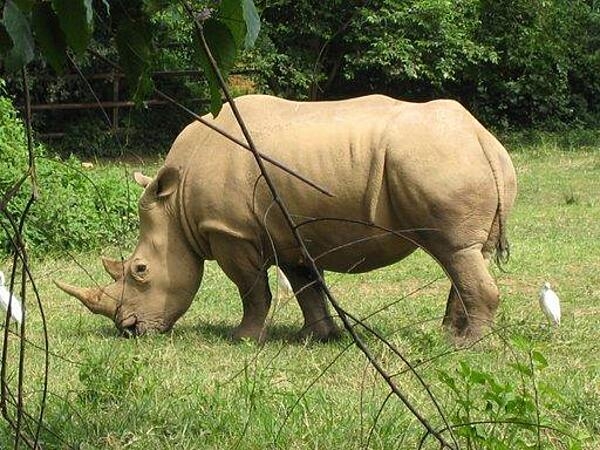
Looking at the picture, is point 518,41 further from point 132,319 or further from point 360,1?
point 132,319

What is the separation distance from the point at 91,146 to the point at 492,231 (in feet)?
44.0

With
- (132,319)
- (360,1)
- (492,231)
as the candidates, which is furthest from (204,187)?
(360,1)

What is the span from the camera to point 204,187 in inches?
272

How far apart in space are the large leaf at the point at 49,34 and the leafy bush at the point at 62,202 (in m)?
7.66

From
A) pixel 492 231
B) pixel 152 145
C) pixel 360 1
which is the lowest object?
pixel 152 145

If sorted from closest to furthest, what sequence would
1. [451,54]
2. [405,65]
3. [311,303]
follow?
1. [311,303]
2. [405,65]
3. [451,54]

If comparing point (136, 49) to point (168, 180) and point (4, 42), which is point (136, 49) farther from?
point (168, 180)

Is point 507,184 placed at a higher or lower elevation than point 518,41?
higher

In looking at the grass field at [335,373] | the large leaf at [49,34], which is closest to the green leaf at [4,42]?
the large leaf at [49,34]

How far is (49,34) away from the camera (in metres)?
2.20

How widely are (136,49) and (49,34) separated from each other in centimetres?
15

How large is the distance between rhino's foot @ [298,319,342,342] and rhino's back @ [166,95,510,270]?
0.43 meters

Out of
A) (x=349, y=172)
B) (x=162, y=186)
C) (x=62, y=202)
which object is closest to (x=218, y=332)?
(x=162, y=186)

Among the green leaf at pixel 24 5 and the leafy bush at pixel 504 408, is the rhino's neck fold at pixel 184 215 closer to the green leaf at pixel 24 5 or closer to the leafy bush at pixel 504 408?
the leafy bush at pixel 504 408
